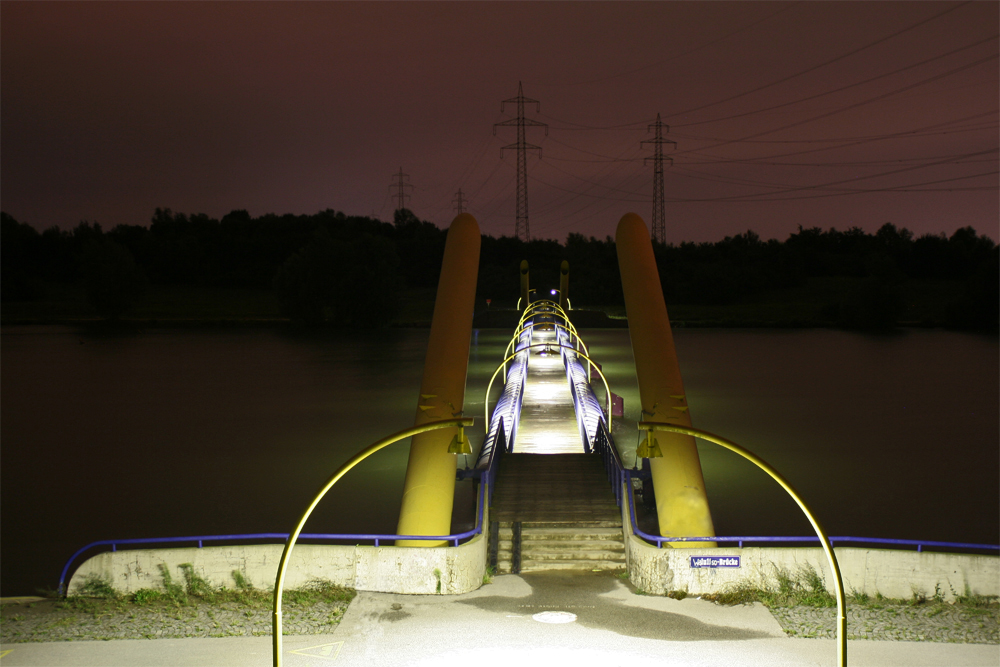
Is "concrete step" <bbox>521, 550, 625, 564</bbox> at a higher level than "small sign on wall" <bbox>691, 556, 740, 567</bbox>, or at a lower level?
lower

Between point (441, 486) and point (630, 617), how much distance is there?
15.0 feet

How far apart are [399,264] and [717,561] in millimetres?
84450

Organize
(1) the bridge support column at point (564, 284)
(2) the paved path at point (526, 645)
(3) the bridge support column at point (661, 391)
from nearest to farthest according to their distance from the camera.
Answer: (2) the paved path at point (526, 645) < (3) the bridge support column at point (661, 391) < (1) the bridge support column at point (564, 284)

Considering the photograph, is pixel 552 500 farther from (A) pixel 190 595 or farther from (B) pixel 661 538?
(A) pixel 190 595

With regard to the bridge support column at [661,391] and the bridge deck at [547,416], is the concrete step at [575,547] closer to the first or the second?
the bridge support column at [661,391]

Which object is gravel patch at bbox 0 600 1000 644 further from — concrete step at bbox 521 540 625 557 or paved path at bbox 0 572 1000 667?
concrete step at bbox 521 540 625 557

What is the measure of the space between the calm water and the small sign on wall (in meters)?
8.15

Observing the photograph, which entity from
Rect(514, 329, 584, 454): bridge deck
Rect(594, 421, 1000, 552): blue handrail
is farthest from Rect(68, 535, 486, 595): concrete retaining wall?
Rect(514, 329, 584, 454): bridge deck

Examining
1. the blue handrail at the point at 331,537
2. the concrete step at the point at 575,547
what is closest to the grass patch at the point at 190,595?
the blue handrail at the point at 331,537

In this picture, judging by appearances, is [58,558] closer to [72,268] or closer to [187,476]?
[187,476]

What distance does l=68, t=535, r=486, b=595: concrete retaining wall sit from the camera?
12078 mm

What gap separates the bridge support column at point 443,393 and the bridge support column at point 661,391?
12.3 feet

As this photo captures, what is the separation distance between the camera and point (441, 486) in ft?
47.8

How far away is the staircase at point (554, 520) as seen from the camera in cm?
1385
